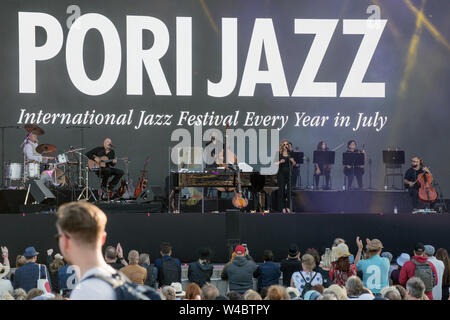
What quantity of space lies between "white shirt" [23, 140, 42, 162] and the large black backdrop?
266 cm

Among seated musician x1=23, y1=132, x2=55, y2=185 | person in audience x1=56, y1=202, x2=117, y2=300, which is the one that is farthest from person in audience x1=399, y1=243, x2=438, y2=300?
seated musician x1=23, y1=132, x2=55, y2=185

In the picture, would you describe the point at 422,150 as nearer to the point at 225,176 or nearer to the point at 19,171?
the point at 225,176

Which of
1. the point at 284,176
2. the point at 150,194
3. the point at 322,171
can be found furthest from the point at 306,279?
the point at 150,194

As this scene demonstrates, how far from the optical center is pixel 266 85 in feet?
58.4

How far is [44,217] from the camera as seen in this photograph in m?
12.1

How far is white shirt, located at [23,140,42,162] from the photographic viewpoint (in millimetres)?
14531

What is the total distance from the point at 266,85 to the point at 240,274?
32.6 feet

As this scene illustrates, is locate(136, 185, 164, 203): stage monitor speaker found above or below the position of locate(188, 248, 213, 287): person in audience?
above

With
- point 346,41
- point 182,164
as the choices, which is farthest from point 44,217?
point 346,41

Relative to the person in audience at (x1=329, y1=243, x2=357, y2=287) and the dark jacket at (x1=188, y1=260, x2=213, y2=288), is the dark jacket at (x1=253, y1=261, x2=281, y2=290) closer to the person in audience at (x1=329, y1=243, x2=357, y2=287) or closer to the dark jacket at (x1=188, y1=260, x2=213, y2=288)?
the dark jacket at (x1=188, y1=260, x2=213, y2=288)

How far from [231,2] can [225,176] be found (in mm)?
6347

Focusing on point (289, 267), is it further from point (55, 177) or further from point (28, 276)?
point (55, 177)

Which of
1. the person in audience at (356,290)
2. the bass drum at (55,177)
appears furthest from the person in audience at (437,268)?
the bass drum at (55,177)
